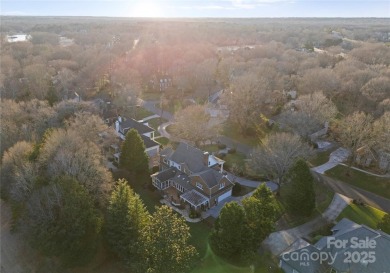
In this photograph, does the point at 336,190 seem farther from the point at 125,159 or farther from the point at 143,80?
the point at 143,80

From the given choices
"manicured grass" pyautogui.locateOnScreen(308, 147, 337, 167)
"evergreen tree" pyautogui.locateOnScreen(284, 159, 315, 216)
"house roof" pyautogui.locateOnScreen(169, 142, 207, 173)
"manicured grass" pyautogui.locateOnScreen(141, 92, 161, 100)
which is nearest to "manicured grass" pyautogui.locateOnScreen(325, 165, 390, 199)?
"manicured grass" pyautogui.locateOnScreen(308, 147, 337, 167)

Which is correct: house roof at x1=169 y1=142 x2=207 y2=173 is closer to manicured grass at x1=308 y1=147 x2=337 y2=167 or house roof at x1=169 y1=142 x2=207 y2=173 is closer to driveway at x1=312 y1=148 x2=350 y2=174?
manicured grass at x1=308 y1=147 x2=337 y2=167

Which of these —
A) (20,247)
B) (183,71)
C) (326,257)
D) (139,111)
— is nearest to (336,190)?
(326,257)

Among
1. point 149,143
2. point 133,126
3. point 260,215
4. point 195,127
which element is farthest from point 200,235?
point 133,126

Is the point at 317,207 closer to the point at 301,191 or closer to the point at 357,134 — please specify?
the point at 301,191

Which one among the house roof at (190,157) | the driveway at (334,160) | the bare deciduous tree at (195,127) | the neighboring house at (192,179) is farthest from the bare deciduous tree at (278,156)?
the bare deciduous tree at (195,127)

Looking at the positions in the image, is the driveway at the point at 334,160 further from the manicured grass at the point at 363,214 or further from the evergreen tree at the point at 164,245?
the evergreen tree at the point at 164,245
